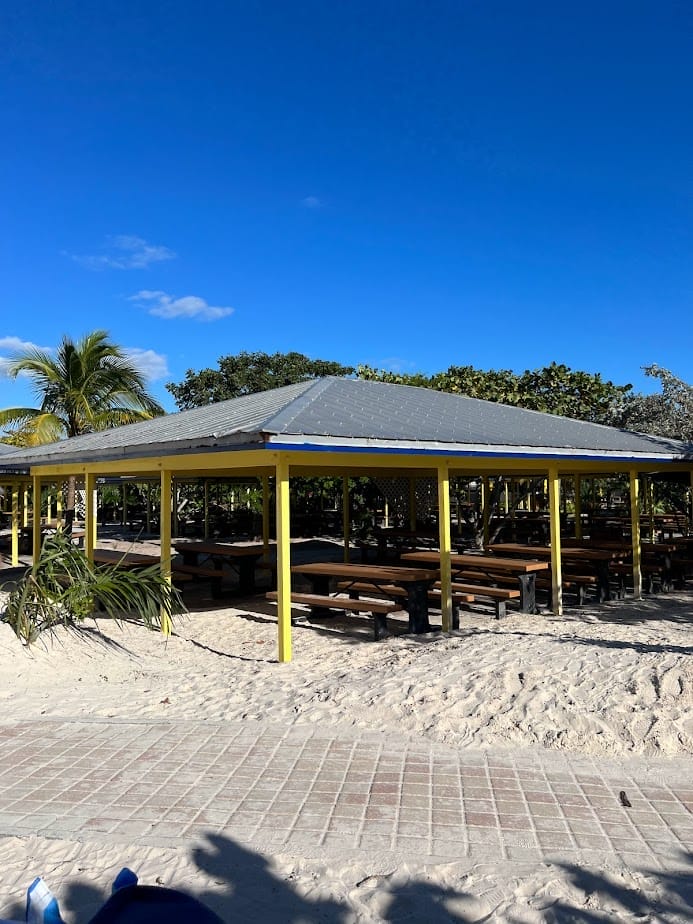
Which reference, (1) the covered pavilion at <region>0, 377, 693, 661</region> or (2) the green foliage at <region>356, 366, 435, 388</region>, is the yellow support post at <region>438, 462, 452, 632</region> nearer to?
(1) the covered pavilion at <region>0, 377, 693, 661</region>

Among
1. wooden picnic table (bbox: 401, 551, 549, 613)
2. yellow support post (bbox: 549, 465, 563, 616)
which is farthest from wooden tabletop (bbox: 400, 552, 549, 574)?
yellow support post (bbox: 549, 465, 563, 616)

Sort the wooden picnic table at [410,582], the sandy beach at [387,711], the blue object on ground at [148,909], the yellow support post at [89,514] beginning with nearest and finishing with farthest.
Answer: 1. the blue object on ground at [148,909]
2. the sandy beach at [387,711]
3. the wooden picnic table at [410,582]
4. the yellow support post at [89,514]

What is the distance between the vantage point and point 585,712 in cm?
515

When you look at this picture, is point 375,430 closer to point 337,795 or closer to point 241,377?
point 337,795

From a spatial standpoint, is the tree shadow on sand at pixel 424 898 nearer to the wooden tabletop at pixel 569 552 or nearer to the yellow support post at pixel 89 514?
the wooden tabletop at pixel 569 552

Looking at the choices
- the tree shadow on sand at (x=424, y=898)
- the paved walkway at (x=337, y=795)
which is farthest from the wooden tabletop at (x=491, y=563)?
the tree shadow on sand at (x=424, y=898)

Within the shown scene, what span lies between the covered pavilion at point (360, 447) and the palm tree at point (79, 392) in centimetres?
636

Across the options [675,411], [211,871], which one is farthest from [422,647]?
[675,411]

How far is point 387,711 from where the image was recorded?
5.46 m

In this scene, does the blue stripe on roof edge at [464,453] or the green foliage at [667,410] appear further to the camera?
the green foliage at [667,410]

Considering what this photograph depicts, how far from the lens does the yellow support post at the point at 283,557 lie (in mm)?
7066

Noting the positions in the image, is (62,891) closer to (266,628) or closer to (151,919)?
(151,919)

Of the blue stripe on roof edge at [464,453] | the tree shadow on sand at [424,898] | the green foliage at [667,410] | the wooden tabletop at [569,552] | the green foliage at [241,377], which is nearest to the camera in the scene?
the tree shadow on sand at [424,898]

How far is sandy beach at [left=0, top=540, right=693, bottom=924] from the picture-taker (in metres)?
3.02
